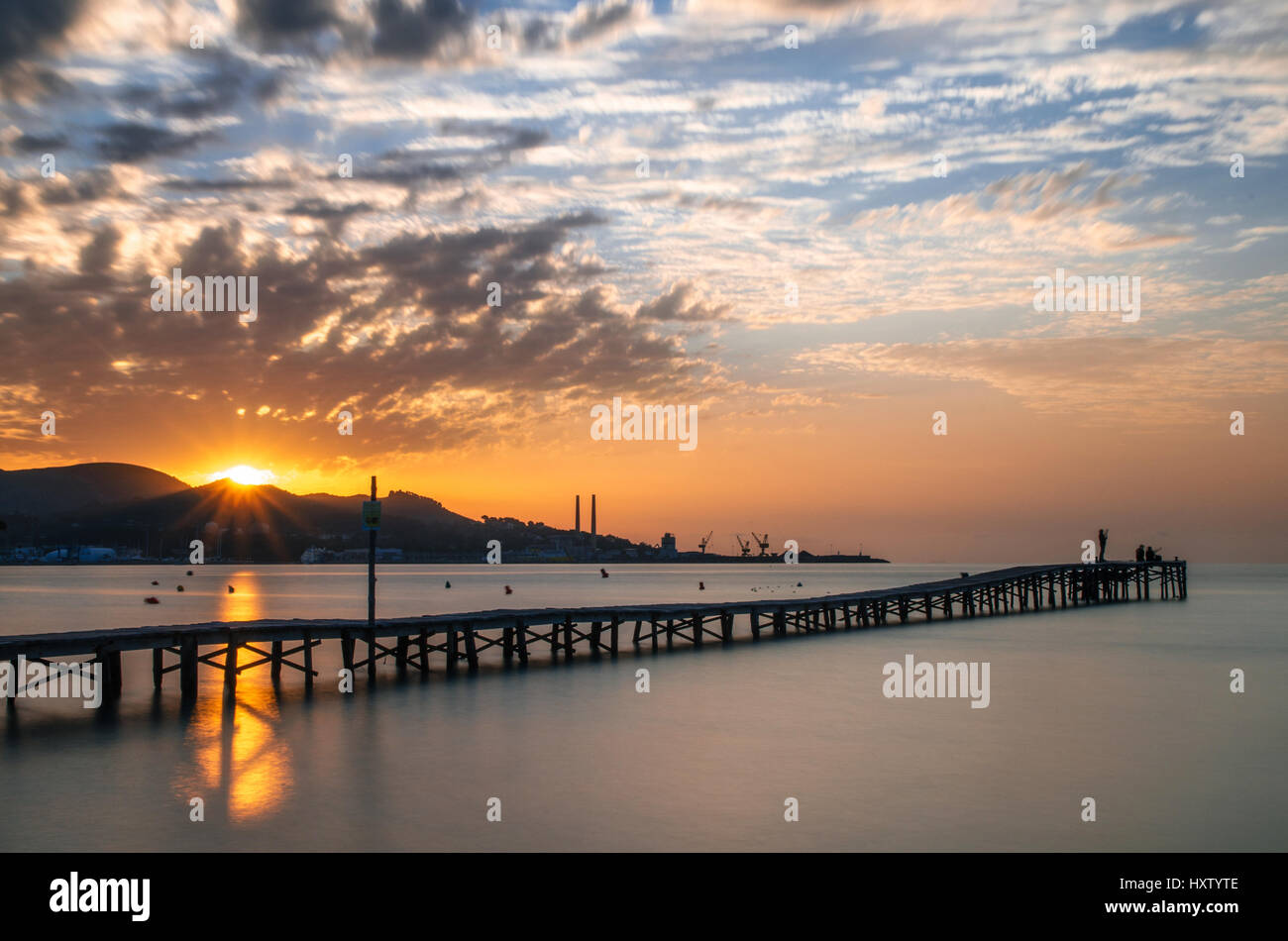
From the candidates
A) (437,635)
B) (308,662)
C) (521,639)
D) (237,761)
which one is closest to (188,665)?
(308,662)

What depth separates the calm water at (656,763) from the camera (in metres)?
13.2

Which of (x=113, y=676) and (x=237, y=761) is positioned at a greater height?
(x=113, y=676)

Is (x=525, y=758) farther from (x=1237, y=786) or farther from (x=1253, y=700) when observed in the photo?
(x=1253, y=700)

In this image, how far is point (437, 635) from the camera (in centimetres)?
4297

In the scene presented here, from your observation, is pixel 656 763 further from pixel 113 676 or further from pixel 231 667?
pixel 113 676

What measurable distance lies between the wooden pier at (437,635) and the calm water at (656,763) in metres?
1.02

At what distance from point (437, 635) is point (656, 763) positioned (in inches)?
1049

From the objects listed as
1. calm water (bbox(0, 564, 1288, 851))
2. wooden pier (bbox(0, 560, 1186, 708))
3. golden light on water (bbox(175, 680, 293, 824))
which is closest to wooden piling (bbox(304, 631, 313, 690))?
wooden pier (bbox(0, 560, 1186, 708))

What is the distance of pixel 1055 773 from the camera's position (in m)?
A: 17.3

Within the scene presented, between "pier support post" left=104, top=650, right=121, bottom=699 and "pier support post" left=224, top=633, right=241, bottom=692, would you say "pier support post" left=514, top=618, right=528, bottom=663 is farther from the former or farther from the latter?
"pier support post" left=104, top=650, right=121, bottom=699

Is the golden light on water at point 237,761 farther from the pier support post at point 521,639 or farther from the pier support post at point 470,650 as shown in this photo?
the pier support post at point 521,639

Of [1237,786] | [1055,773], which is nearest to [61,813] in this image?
[1055,773]

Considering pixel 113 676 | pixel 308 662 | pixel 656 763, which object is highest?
pixel 113 676

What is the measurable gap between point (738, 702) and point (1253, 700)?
47.3ft
